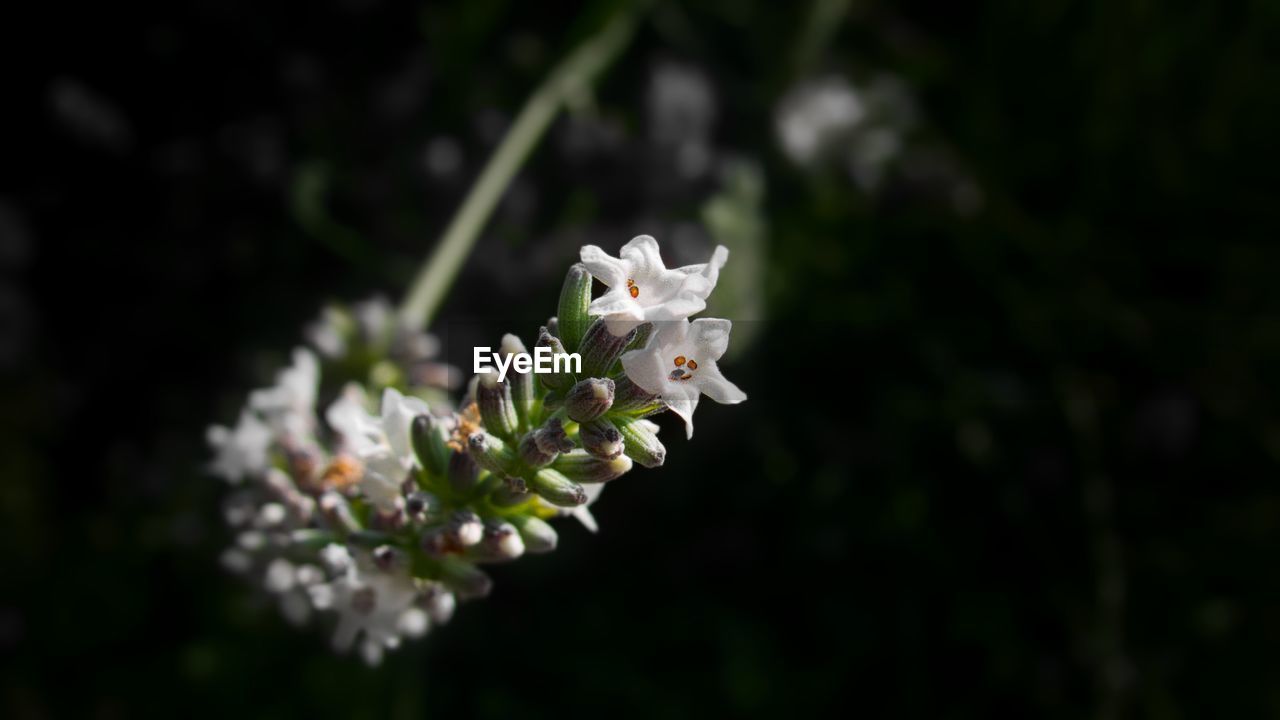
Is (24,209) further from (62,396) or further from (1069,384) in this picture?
(1069,384)

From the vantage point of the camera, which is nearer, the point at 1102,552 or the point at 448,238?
the point at 448,238

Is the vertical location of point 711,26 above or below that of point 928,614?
above

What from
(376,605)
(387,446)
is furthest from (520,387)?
(376,605)

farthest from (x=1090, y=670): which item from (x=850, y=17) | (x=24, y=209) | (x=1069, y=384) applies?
(x=24, y=209)

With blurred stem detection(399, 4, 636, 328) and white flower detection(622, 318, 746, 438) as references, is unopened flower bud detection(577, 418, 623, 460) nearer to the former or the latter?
white flower detection(622, 318, 746, 438)

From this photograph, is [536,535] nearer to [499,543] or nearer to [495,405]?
[499,543]

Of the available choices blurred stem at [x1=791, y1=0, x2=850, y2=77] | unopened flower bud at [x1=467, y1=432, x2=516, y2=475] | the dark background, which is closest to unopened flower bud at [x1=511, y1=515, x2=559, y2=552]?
unopened flower bud at [x1=467, y1=432, x2=516, y2=475]
